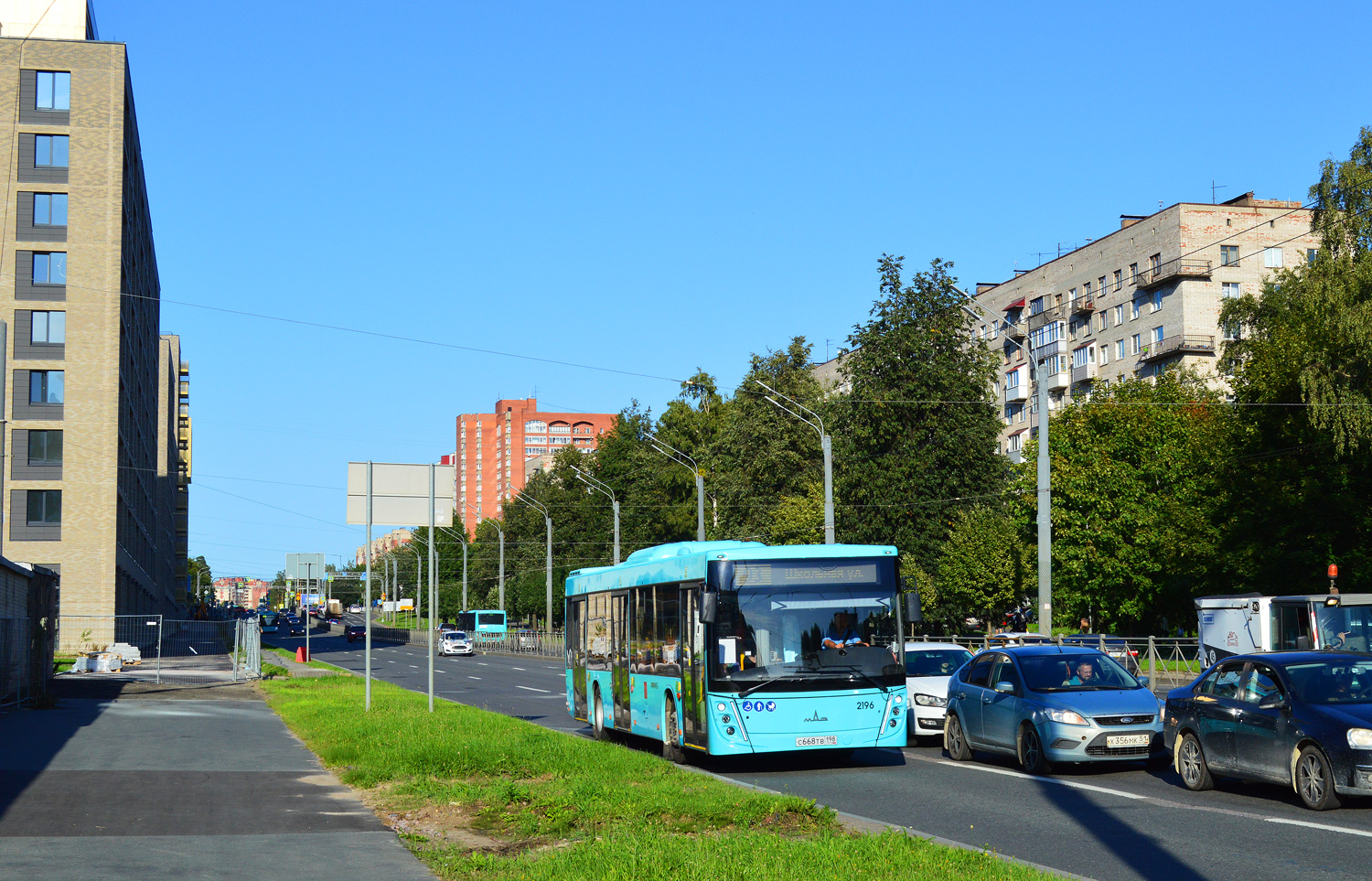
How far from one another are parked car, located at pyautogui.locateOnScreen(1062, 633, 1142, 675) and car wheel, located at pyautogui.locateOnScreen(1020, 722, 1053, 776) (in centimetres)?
1446

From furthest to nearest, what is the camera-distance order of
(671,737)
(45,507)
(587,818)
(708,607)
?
(45,507) < (671,737) < (708,607) < (587,818)

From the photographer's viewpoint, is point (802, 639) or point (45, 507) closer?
point (802, 639)

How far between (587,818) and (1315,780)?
6218 millimetres

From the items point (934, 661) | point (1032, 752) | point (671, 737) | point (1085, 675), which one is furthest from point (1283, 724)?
point (934, 661)

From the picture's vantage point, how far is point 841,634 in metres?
16.9

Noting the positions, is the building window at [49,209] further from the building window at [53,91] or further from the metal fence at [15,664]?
the metal fence at [15,664]

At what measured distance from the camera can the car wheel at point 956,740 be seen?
59.1 ft

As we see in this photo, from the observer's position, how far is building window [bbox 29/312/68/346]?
62647 mm

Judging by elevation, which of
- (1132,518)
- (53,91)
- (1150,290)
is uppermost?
(53,91)

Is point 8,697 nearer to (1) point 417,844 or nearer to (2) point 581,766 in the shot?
(2) point 581,766

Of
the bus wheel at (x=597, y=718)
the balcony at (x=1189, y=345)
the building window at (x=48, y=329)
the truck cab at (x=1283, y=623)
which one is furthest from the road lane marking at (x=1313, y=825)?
the balcony at (x=1189, y=345)

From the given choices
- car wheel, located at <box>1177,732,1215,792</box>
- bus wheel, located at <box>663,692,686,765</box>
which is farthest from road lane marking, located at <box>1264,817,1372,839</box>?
bus wheel, located at <box>663,692,686,765</box>

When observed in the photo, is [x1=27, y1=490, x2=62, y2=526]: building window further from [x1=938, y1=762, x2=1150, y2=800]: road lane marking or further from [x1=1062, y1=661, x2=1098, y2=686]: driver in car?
[x1=1062, y1=661, x2=1098, y2=686]: driver in car

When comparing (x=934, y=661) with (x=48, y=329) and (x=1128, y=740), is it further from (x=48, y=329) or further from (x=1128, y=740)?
(x=48, y=329)
